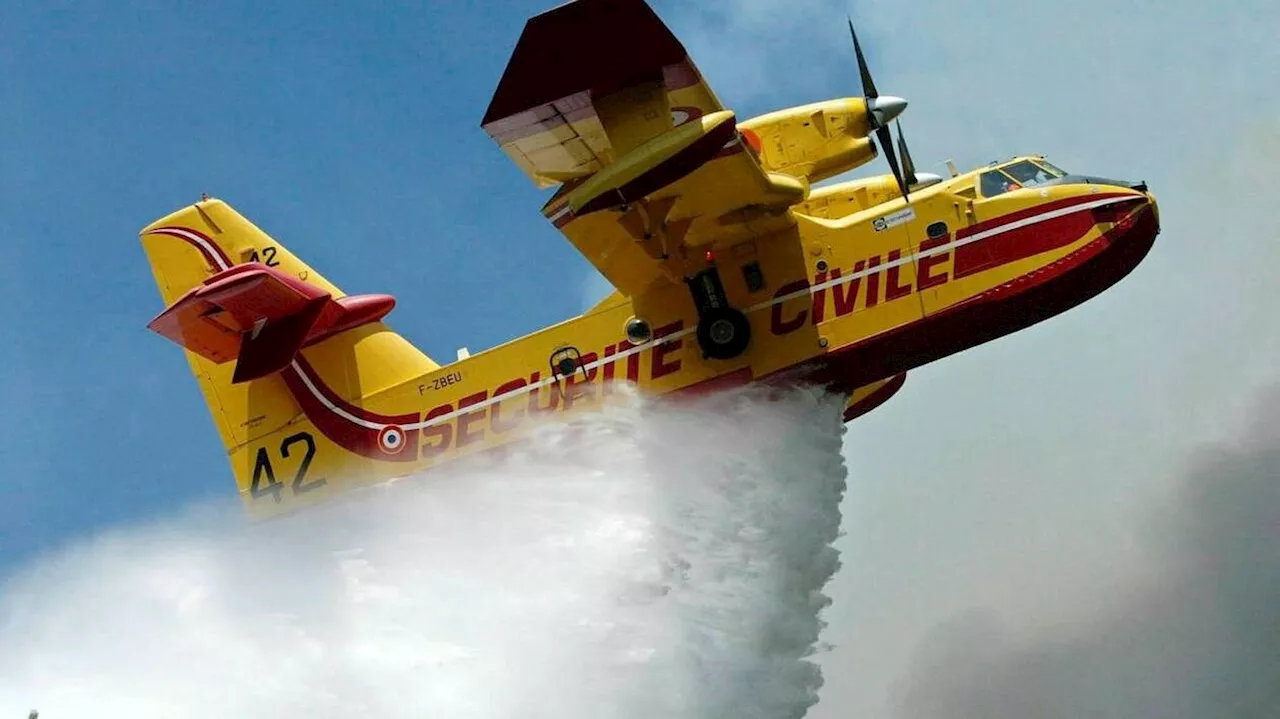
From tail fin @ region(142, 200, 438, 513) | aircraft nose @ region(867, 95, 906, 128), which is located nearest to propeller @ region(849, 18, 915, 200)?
aircraft nose @ region(867, 95, 906, 128)

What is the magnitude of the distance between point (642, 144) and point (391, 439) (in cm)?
565

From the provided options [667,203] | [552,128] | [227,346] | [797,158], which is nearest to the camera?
[552,128]

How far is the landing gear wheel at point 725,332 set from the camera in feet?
48.3

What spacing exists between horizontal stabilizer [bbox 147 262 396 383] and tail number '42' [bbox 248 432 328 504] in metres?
1.03

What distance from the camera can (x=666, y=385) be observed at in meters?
15.2

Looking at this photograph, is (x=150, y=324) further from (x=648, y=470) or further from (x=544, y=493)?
(x=648, y=470)

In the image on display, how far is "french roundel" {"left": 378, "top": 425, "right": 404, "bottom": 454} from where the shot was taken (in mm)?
16234

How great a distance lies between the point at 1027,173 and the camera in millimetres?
14797

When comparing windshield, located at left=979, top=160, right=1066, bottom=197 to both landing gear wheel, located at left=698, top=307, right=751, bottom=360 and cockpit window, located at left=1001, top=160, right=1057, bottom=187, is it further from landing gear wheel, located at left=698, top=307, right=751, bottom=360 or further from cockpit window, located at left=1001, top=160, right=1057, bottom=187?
landing gear wheel, located at left=698, top=307, right=751, bottom=360

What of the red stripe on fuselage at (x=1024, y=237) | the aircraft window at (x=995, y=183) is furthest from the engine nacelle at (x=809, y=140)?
the red stripe on fuselage at (x=1024, y=237)

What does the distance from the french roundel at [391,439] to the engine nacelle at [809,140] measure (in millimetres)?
5501

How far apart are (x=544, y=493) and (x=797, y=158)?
4776 mm

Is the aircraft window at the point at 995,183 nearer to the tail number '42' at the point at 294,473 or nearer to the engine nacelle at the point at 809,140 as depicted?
the engine nacelle at the point at 809,140

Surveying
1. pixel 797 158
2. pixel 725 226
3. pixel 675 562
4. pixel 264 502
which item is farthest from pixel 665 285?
pixel 264 502
